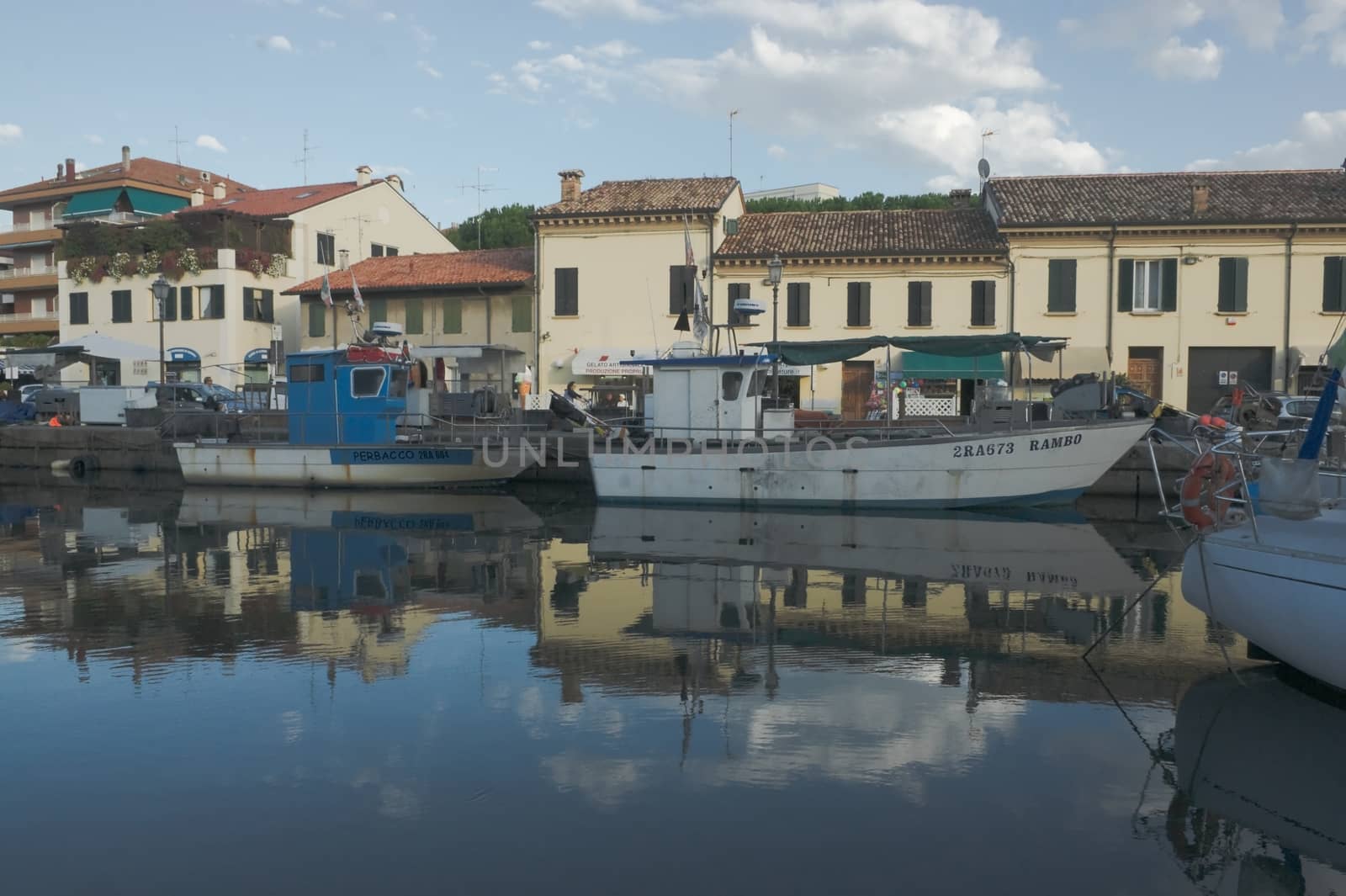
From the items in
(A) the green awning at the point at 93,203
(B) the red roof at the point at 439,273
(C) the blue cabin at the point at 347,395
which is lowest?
(C) the blue cabin at the point at 347,395

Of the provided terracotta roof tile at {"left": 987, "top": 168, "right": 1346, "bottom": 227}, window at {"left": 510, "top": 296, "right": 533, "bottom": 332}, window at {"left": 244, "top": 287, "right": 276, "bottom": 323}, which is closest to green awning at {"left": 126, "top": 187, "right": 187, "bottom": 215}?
window at {"left": 244, "top": 287, "right": 276, "bottom": 323}

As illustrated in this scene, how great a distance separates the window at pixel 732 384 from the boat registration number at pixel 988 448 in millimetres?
3696

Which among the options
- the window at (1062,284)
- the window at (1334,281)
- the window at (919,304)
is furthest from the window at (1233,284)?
the window at (919,304)

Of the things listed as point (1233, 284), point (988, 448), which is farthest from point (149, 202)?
point (988, 448)

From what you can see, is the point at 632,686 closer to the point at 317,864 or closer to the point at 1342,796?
the point at 317,864

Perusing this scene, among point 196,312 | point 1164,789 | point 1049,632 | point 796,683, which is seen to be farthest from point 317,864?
point 196,312

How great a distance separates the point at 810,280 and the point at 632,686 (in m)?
25.1

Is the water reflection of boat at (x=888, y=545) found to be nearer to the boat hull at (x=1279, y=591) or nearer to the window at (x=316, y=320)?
the boat hull at (x=1279, y=591)

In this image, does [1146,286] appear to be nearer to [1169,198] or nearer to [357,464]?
[1169,198]

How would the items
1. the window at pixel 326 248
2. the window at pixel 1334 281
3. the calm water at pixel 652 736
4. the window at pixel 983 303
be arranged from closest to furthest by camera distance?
the calm water at pixel 652 736 → the window at pixel 1334 281 → the window at pixel 983 303 → the window at pixel 326 248

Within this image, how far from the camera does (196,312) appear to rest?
40.3 meters

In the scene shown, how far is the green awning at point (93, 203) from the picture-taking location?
4950cm

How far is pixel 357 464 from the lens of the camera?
2139cm

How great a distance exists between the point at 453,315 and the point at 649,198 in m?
7.61
